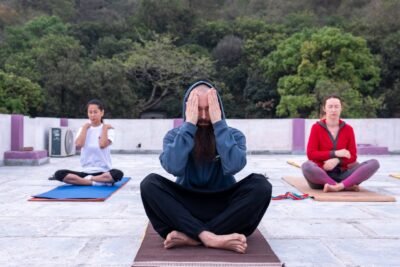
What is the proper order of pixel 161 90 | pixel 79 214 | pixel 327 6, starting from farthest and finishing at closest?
pixel 327 6 → pixel 161 90 → pixel 79 214

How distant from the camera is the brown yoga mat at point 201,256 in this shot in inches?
98.2

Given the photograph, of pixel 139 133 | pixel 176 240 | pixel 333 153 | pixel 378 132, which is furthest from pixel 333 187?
pixel 378 132

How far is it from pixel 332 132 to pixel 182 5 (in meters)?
26.5

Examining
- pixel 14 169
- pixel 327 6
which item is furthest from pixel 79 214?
pixel 327 6

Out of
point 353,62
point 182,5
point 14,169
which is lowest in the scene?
point 14,169

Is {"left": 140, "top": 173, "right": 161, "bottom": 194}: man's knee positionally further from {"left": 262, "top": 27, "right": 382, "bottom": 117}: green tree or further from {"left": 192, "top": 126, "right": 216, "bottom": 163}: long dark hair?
{"left": 262, "top": 27, "right": 382, "bottom": 117}: green tree

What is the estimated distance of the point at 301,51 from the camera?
72.4 feet

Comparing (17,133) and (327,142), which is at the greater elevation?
(327,142)

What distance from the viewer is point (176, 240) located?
9.22 feet

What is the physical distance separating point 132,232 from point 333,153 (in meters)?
2.53

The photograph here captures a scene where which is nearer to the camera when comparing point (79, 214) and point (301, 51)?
point (79, 214)

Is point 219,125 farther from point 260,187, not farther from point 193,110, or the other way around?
point 260,187

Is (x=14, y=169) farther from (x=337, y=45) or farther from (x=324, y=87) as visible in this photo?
(x=337, y=45)

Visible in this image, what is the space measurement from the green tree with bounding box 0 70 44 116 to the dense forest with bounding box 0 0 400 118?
40 millimetres
